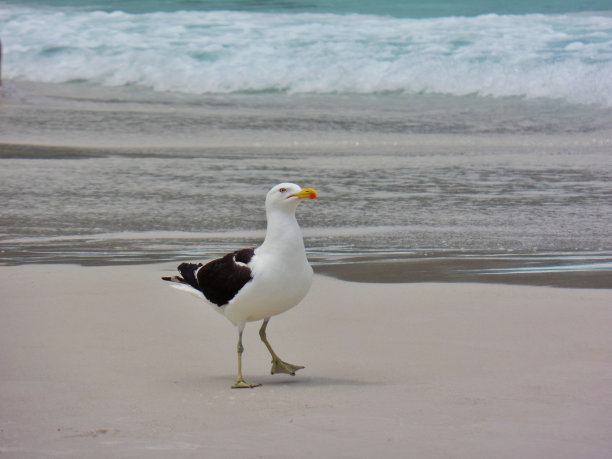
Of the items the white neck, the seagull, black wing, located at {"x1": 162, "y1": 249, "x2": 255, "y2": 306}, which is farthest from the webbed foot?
the white neck

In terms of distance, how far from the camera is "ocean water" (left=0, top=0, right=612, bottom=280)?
821 centimetres

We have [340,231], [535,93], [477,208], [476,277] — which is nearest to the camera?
[476,277]

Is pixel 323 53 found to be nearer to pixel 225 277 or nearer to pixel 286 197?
pixel 286 197

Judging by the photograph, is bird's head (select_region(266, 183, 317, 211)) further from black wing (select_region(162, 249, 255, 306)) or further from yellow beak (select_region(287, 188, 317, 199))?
black wing (select_region(162, 249, 255, 306))

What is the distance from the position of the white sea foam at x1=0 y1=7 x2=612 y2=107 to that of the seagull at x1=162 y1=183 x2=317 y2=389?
12960mm

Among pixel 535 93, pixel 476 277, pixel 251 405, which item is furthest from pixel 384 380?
pixel 535 93

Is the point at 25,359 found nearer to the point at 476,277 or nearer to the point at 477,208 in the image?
the point at 476,277

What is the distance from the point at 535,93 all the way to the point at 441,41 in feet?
14.1

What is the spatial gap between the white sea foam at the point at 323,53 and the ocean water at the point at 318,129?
6 centimetres

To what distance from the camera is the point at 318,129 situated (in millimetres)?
14391

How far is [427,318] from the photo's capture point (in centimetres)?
566

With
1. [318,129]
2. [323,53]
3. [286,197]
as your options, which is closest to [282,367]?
[286,197]

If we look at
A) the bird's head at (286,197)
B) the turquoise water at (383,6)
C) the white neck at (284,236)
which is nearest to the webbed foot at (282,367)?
the white neck at (284,236)

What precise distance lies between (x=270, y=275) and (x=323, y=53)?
58.1 feet
